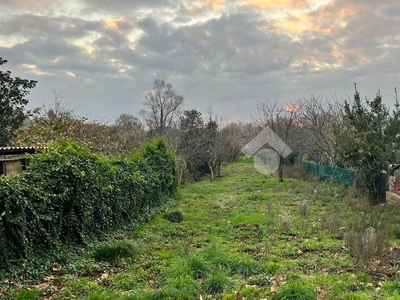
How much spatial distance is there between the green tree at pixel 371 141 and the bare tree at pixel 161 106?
2732cm

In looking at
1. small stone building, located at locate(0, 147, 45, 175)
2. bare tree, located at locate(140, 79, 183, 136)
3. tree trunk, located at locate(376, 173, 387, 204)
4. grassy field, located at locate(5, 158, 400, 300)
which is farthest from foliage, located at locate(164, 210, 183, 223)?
bare tree, located at locate(140, 79, 183, 136)

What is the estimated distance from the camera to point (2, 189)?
481 centimetres

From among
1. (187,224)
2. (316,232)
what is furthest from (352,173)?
(187,224)

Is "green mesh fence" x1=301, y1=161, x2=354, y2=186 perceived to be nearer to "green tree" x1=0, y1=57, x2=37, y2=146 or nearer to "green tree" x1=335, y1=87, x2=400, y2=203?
"green tree" x1=335, y1=87, x2=400, y2=203

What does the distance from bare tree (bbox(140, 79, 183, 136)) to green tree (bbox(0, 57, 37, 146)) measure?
16581 millimetres

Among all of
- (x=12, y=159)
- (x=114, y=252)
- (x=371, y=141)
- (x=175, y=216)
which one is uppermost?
(x=12, y=159)

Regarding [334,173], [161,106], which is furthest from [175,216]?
[161,106]

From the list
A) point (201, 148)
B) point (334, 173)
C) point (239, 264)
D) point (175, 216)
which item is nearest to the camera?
point (239, 264)

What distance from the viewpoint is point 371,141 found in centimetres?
1152

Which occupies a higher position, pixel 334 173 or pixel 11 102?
pixel 11 102

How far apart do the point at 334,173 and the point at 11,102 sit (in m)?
21.9

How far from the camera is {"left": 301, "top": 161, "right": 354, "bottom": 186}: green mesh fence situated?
52.3 ft

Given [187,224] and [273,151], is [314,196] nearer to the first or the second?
[187,224]

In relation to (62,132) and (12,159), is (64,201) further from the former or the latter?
(62,132)
